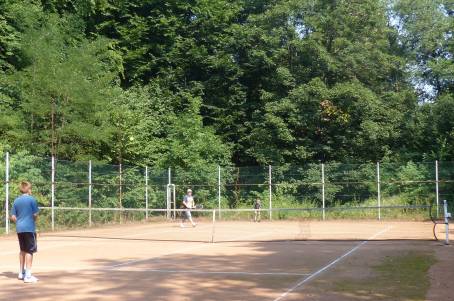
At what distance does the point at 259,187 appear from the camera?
34.0 meters

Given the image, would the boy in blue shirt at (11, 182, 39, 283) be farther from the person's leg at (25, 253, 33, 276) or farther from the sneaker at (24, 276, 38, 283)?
the sneaker at (24, 276, 38, 283)

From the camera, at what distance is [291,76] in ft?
131

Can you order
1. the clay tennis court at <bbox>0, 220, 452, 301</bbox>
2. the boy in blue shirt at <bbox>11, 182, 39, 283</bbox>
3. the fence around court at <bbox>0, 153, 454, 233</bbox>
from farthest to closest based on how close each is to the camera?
1. the fence around court at <bbox>0, 153, 454, 233</bbox>
2. the boy in blue shirt at <bbox>11, 182, 39, 283</bbox>
3. the clay tennis court at <bbox>0, 220, 452, 301</bbox>

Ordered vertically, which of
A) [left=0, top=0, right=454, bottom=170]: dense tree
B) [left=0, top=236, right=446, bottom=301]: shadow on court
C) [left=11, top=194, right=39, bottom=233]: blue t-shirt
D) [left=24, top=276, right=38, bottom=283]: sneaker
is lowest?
[left=0, top=236, right=446, bottom=301]: shadow on court

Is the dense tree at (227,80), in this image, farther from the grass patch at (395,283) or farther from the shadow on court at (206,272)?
the grass patch at (395,283)

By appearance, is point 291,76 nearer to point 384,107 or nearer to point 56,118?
point 384,107

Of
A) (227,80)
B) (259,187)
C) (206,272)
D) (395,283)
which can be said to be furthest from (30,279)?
(227,80)

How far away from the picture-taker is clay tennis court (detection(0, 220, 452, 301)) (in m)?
9.17

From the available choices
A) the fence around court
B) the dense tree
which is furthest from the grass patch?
the dense tree

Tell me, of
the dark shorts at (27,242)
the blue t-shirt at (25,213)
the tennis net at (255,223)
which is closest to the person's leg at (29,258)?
the dark shorts at (27,242)

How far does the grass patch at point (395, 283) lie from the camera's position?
8828 millimetres

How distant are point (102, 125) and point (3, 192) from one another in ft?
31.4

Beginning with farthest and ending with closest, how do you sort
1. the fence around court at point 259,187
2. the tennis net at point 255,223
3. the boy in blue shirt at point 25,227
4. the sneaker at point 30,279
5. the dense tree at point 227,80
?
1. the dense tree at point 227,80
2. the fence around court at point 259,187
3. the tennis net at point 255,223
4. the boy in blue shirt at point 25,227
5. the sneaker at point 30,279

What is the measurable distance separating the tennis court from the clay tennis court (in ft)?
0.05
